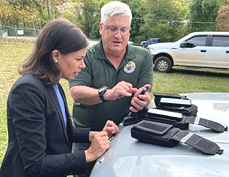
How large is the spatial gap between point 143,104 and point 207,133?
429mm

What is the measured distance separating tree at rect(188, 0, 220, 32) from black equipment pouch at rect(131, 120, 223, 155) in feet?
79.1

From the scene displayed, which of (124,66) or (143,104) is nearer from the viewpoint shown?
(143,104)

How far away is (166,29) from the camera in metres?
28.5

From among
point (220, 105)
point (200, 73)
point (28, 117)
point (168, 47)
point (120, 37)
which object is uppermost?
point (120, 37)

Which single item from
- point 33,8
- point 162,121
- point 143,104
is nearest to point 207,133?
point 162,121

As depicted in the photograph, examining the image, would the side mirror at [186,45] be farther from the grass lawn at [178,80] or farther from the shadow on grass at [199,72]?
the shadow on grass at [199,72]

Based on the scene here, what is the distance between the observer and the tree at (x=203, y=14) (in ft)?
79.5

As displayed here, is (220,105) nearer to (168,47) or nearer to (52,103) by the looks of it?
(52,103)

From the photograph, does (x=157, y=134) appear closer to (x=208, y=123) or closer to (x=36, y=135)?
(x=208, y=123)

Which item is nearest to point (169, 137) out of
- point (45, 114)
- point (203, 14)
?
point (45, 114)

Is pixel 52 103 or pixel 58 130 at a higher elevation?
pixel 52 103

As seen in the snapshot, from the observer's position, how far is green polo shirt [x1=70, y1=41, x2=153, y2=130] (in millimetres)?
2209

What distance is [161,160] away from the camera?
53.5 inches

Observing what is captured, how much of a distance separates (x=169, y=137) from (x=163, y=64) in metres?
11.4
